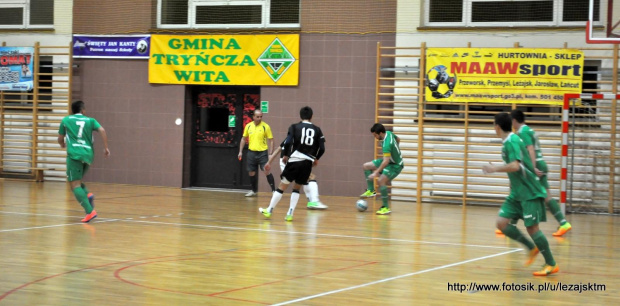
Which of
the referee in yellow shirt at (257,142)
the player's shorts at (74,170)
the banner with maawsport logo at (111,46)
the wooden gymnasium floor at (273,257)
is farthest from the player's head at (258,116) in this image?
the player's shorts at (74,170)

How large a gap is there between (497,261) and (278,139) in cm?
1036

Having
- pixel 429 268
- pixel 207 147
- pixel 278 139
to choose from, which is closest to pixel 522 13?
pixel 278 139

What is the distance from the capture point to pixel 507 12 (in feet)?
57.6

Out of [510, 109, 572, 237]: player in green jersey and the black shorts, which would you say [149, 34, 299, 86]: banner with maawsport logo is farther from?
[510, 109, 572, 237]: player in green jersey

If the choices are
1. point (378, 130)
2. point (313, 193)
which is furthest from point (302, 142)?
point (313, 193)

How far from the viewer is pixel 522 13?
17438 mm

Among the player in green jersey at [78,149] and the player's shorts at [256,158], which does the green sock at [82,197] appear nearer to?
the player in green jersey at [78,149]

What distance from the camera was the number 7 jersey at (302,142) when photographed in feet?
42.8

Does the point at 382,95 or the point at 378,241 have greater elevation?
the point at 382,95

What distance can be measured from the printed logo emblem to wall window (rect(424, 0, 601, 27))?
3.34 meters

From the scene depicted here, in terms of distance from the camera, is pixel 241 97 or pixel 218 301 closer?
pixel 218 301

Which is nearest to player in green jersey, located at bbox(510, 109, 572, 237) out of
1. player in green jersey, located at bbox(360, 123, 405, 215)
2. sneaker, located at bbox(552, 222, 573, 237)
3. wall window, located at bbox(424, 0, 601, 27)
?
sneaker, located at bbox(552, 222, 573, 237)

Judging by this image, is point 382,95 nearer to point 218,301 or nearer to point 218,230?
point 218,230

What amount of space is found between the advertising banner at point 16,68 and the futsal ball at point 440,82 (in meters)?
10.4
